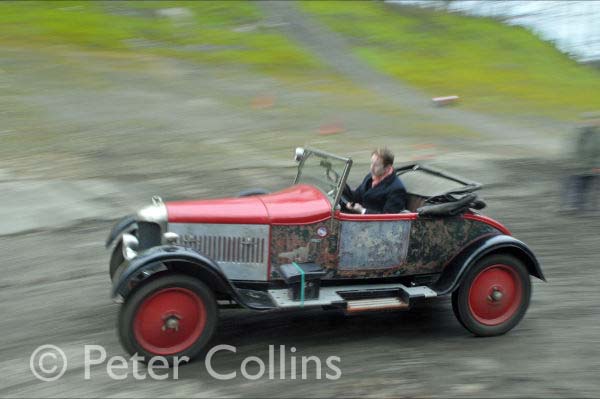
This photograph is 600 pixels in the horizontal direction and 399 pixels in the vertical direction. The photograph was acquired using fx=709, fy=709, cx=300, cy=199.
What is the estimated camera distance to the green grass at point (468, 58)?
62.6 feet

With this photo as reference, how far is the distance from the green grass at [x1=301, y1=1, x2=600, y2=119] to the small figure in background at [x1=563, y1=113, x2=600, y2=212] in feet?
24.7

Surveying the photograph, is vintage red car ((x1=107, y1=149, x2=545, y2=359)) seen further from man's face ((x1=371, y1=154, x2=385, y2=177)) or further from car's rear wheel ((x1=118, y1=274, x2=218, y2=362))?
man's face ((x1=371, y1=154, x2=385, y2=177))

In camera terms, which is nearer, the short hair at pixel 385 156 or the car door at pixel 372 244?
the car door at pixel 372 244

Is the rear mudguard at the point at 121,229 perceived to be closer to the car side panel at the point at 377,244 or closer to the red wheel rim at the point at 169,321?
the red wheel rim at the point at 169,321

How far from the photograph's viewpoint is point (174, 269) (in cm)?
537

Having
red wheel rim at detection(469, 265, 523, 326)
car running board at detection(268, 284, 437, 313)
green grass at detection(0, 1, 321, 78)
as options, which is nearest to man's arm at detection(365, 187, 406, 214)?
car running board at detection(268, 284, 437, 313)

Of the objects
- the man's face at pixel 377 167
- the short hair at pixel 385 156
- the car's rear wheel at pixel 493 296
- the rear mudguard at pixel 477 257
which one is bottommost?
the car's rear wheel at pixel 493 296

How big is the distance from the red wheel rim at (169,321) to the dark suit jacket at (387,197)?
176 centimetres

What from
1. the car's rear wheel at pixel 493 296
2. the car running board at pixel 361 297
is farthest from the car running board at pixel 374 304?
the car's rear wheel at pixel 493 296

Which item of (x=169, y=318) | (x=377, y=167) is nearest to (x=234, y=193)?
(x=377, y=167)

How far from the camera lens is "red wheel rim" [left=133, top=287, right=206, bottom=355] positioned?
5.28 metres

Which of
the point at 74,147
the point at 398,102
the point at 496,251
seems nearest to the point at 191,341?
the point at 496,251

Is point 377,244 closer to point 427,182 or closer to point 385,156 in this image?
point 385,156

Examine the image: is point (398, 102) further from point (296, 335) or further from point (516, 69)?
point (296, 335)
